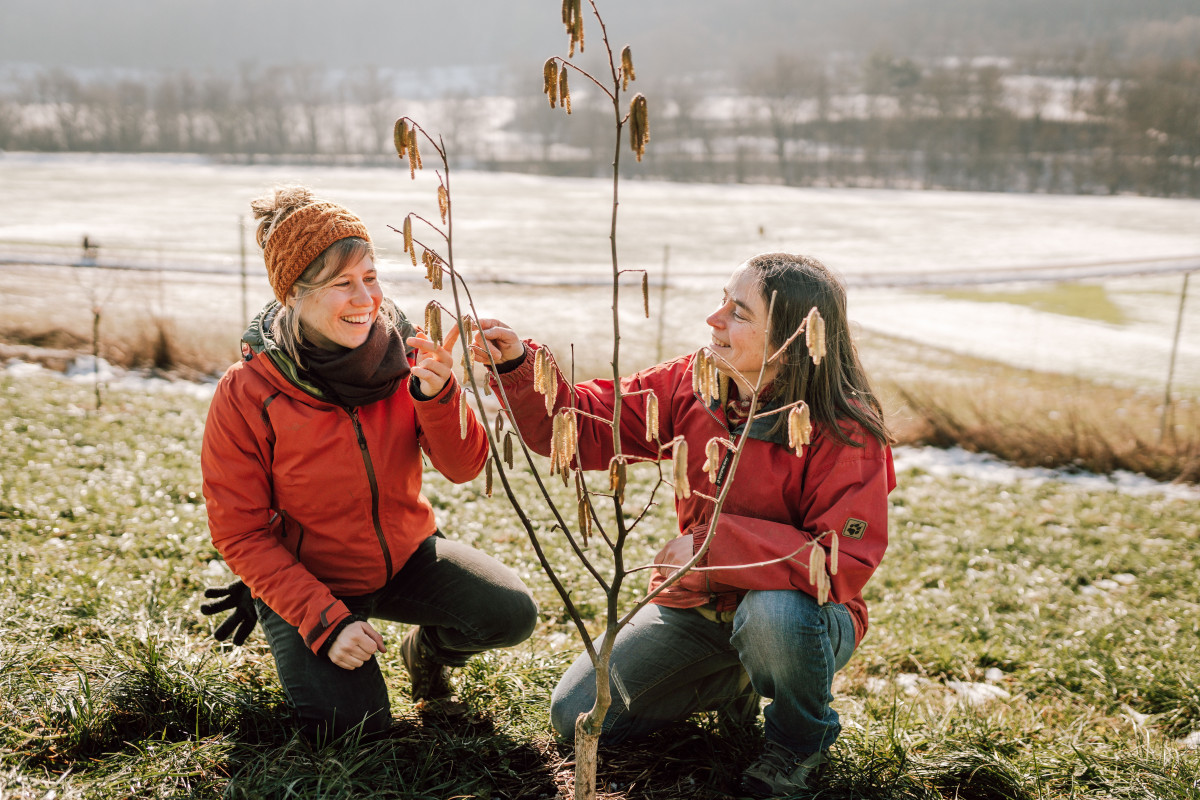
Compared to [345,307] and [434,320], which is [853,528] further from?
[345,307]

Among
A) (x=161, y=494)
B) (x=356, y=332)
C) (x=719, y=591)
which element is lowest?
(x=161, y=494)

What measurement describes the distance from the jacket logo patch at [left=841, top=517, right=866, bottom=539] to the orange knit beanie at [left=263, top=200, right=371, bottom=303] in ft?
4.89

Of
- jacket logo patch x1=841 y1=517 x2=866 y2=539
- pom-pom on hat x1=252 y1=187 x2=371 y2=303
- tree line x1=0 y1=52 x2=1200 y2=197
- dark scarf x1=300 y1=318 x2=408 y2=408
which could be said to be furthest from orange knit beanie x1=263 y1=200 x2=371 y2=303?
tree line x1=0 y1=52 x2=1200 y2=197

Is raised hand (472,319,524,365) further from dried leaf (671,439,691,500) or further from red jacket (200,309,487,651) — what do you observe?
dried leaf (671,439,691,500)

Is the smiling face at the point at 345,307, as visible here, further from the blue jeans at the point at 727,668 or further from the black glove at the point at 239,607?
the blue jeans at the point at 727,668

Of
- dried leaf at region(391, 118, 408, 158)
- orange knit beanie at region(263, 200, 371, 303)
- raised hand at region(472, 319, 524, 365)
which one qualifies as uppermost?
dried leaf at region(391, 118, 408, 158)

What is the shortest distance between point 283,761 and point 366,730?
0.22 meters

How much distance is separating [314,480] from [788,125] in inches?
2829

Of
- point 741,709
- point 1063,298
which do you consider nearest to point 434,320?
point 741,709

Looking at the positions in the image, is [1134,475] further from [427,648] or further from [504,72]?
[504,72]

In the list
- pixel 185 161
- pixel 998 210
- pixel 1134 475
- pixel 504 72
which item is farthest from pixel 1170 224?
pixel 504 72

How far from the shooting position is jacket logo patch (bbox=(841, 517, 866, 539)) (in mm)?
2096

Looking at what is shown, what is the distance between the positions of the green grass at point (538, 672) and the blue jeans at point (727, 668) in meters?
0.12

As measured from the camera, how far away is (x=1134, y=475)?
21.8 ft
